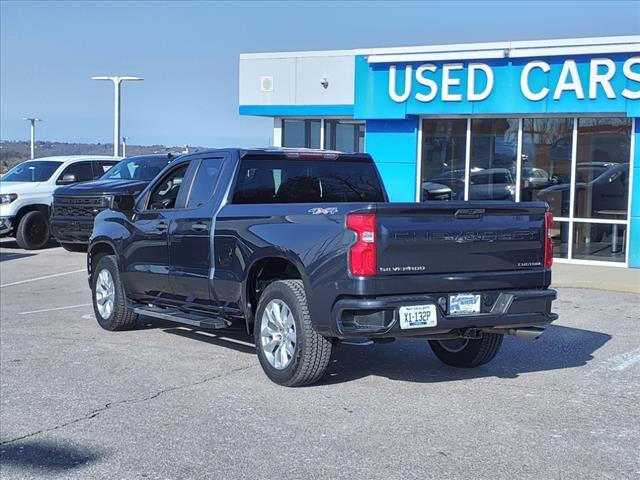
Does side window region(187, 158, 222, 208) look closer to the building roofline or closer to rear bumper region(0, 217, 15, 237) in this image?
the building roofline

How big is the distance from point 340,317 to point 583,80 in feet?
33.2

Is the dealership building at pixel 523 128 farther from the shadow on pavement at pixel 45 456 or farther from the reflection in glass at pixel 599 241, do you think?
the shadow on pavement at pixel 45 456

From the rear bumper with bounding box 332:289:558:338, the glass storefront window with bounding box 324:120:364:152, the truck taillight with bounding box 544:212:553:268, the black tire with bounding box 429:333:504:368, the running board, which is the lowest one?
the black tire with bounding box 429:333:504:368

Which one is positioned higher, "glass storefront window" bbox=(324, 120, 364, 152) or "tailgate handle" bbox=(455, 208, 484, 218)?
"glass storefront window" bbox=(324, 120, 364, 152)

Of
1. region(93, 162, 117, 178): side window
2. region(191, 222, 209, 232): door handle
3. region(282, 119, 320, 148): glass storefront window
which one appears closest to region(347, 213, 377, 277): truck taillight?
region(191, 222, 209, 232): door handle

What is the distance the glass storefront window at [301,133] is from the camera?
20.0 m

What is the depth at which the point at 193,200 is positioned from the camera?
27.5 feet

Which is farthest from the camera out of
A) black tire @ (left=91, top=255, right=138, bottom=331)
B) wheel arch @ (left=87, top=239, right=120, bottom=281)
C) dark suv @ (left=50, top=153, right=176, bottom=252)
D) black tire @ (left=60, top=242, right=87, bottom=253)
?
black tire @ (left=60, top=242, right=87, bottom=253)

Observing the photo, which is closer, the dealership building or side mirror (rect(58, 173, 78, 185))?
the dealership building

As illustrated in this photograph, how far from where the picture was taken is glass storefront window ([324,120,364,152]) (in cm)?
1972

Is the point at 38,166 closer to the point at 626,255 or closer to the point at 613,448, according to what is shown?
the point at 626,255

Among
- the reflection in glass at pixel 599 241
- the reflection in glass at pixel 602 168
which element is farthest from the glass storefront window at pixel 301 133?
the reflection in glass at pixel 599 241

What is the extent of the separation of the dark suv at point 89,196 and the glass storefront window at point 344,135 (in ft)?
13.0

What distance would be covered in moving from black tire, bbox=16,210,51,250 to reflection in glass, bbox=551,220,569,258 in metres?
11.1
